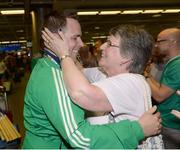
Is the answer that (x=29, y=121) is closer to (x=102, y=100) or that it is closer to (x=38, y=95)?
(x=38, y=95)

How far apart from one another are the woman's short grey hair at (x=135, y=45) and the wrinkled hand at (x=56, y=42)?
0.96 feet

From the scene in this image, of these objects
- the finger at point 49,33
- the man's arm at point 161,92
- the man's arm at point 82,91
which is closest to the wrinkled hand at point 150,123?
the man's arm at point 82,91

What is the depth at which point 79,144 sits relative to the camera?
1.44 metres

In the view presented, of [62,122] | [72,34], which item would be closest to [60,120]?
[62,122]

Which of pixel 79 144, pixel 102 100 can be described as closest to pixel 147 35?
pixel 102 100

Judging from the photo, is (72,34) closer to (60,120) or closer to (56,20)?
(56,20)

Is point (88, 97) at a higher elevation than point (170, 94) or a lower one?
higher

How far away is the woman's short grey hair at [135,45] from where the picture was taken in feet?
5.55

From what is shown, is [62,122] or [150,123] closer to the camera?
[62,122]

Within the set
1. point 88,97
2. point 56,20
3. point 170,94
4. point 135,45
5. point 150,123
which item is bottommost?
point 170,94

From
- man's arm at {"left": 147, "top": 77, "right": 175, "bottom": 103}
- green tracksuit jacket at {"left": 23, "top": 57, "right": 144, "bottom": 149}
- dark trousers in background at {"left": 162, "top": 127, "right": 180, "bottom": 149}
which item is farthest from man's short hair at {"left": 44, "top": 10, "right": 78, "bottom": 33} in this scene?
dark trousers in background at {"left": 162, "top": 127, "right": 180, "bottom": 149}

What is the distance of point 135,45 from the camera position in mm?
1688

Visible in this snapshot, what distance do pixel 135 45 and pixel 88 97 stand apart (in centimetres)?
41

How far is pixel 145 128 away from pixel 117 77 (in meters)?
0.28
